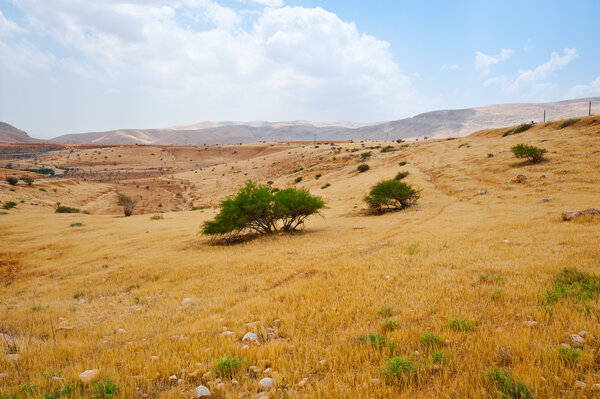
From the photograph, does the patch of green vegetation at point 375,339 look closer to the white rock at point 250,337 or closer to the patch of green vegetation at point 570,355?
the white rock at point 250,337

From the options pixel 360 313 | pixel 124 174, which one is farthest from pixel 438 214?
pixel 124 174

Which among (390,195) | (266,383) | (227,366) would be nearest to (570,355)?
(266,383)

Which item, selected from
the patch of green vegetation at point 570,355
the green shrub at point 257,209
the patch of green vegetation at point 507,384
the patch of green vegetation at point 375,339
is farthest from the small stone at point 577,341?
the green shrub at point 257,209

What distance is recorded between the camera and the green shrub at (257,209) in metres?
14.0

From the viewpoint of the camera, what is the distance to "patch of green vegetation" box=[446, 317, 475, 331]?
13.6 feet

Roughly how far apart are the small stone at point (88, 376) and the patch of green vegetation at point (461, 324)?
16.0 ft

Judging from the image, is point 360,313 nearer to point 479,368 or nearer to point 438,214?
point 479,368

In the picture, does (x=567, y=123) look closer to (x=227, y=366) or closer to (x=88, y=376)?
(x=227, y=366)

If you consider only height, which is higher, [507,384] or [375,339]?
[507,384]

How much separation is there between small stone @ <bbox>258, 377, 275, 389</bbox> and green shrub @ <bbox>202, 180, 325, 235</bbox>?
35.5 feet

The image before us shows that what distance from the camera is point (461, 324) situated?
165 inches

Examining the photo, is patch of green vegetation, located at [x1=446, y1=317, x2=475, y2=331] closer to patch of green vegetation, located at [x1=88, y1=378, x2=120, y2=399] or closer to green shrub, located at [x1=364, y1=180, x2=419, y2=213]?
patch of green vegetation, located at [x1=88, y1=378, x2=120, y2=399]

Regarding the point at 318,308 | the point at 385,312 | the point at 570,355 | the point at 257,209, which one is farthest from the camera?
the point at 257,209

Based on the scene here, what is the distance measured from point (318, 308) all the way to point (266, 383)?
7.45 feet
